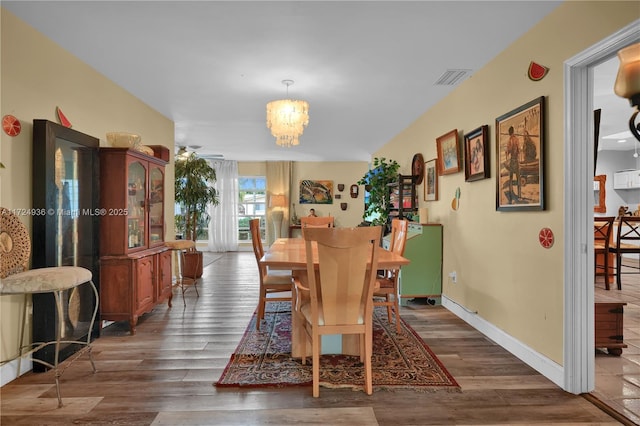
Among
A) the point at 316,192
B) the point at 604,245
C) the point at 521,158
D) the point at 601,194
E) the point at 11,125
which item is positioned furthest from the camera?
the point at 316,192

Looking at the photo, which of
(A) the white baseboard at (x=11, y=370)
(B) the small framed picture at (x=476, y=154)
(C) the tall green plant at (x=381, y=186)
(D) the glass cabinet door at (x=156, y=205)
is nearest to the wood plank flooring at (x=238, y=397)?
(A) the white baseboard at (x=11, y=370)

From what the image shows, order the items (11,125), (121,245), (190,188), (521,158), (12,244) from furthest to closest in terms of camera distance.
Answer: (190,188) < (121,245) < (521,158) < (11,125) < (12,244)

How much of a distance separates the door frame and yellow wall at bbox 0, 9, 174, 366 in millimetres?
3680

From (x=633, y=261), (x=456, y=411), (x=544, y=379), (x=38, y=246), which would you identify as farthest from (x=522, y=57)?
(x=633, y=261)

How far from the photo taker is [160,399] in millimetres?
2117

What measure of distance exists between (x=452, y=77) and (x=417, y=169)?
1715mm

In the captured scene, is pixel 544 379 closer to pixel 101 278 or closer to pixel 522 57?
pixel 522 57

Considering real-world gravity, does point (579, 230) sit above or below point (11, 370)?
above

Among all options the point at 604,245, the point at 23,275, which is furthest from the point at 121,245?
the point at 604,245

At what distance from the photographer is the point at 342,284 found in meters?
2.13

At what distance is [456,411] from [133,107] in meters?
4.31

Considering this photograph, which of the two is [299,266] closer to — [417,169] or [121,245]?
[121,245]

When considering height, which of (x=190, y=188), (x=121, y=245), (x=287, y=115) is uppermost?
(x=287, y=115)

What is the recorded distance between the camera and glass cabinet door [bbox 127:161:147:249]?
3.37m
